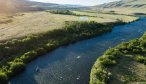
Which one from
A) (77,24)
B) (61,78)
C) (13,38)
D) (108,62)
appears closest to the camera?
(61,78)

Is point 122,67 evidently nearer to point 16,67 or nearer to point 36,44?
point 16,67

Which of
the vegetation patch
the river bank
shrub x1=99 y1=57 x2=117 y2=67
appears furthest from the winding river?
shrub x1=99 y1=57 x2=117 y2=67

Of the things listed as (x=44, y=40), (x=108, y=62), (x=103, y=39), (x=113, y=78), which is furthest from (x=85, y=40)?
(x=113, y=78)

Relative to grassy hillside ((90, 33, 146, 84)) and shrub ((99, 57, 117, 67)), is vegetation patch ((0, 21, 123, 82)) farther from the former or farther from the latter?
grassy hillside ((90, 33, 146, 84))

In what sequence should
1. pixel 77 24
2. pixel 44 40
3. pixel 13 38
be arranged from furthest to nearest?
pixel 77 24
pixel 44 40
pixel 13 38

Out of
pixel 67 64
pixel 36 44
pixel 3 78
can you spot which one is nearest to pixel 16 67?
pixel 3 78

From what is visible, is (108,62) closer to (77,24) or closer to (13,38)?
(13,38)
